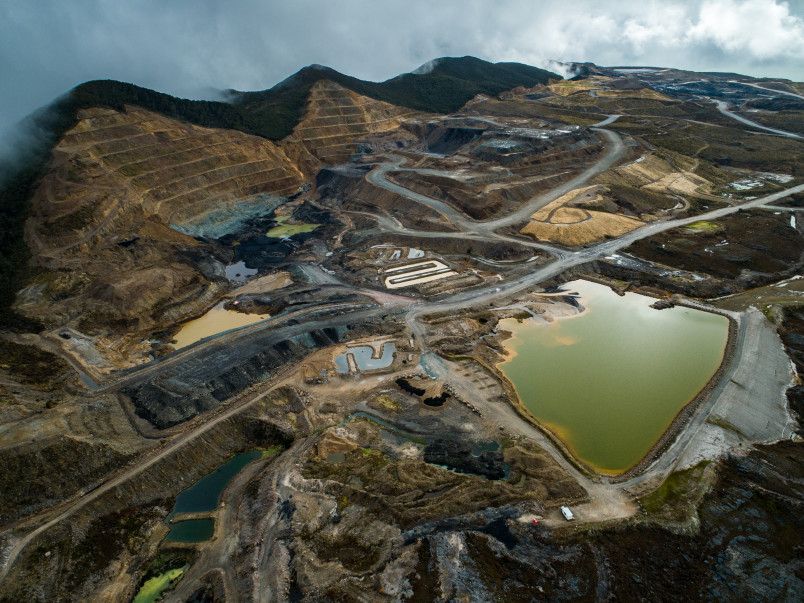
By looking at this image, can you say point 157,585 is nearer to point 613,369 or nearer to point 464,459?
point 464,459

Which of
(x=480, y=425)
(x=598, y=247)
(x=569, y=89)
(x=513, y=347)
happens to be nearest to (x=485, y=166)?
(x=598, y=247)

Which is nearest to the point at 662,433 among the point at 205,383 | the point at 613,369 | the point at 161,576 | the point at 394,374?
the point at 613,369

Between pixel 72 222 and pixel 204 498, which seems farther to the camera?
pixel 72 222

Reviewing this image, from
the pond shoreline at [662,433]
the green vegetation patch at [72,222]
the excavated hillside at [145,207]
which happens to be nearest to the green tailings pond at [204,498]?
the pond shoreline at [662,433]

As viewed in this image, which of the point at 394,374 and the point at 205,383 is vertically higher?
the point at 205,383

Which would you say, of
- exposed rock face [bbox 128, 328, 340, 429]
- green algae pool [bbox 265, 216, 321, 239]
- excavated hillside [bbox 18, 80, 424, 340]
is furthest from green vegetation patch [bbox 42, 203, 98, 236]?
exposed rock face [bbox 128, 328, 340, 429]

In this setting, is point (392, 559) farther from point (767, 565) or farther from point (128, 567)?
point (767, 565)

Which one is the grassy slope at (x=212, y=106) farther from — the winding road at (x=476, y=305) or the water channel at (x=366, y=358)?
the water channel at (x=366, y=358)
